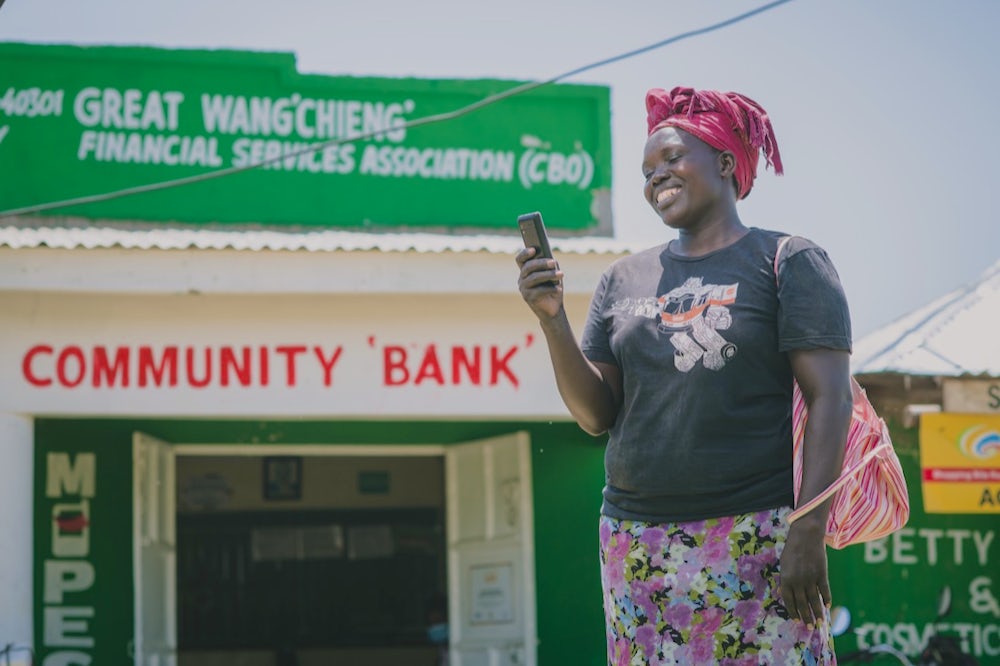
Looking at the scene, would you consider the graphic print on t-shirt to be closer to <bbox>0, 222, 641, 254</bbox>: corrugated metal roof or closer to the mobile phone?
the mobile phone

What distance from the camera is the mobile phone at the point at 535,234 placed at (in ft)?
9.13

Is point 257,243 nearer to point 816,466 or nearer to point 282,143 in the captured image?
point 282,143

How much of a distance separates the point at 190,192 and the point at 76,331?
2.03 m

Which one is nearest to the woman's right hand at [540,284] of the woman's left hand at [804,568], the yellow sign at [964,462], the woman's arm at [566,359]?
the woman's arm at [566,359]

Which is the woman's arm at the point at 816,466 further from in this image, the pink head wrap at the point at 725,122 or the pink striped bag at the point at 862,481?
the pink head wrap at the point at 725,122

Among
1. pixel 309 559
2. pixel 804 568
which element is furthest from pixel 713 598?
pixel 309 559

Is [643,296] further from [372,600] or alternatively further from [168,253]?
[372,600]

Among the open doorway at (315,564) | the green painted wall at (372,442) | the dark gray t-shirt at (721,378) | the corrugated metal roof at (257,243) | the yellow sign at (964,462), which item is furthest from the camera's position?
the open doorway at (315,564)

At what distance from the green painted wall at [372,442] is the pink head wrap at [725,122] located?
6.81 m

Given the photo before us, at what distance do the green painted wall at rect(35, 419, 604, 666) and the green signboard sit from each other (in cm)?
139

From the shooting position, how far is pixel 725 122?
294 cm

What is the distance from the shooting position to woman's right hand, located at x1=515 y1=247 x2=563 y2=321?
2.79m

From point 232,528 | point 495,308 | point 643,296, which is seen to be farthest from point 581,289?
point 232,528

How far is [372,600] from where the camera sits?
14.2 metres
